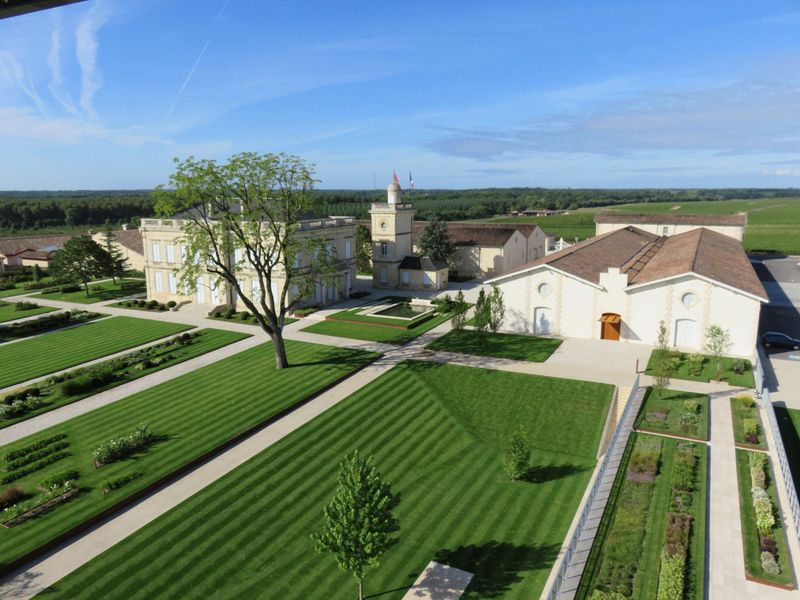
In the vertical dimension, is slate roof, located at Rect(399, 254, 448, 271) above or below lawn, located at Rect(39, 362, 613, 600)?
above

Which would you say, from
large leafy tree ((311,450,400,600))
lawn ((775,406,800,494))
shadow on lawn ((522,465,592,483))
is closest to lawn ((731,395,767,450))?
lawn ((775,406,800,494))

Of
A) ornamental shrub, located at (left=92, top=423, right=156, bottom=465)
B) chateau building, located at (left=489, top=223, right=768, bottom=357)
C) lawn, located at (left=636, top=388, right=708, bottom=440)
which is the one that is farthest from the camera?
chateau building, located at (left=489, top=223, right=768, bottom=357)

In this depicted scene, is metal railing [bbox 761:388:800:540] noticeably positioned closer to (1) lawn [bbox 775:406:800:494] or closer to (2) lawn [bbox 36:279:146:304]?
(1) lawn [bbox 775:406:800:494]

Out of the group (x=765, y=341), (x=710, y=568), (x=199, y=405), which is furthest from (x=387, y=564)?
(x=765, y=341)

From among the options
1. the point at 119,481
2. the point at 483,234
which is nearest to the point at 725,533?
the point at 119,481

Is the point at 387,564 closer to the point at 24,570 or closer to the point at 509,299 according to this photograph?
the point at 24,570

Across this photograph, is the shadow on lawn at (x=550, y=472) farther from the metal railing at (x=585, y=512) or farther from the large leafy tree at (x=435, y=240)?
the large leafy tree at (x=435, y=240)
